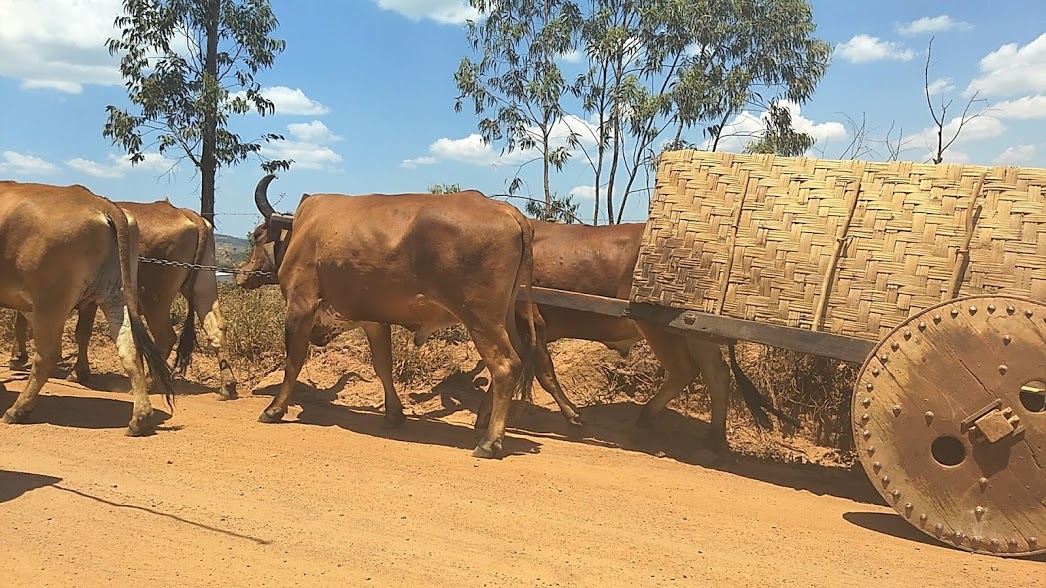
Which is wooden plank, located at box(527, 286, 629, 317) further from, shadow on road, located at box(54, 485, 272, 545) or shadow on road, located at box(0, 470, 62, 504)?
shadow on road, located at box(0, 470, 62, 504)

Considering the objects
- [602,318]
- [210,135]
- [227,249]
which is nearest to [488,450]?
[602,318]

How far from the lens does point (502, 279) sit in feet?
21.3

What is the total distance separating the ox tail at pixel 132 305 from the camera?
6699 millimetres

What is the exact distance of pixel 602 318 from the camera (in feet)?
25.8

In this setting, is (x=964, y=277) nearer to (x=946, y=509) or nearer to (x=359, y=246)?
(x=946, y=509)

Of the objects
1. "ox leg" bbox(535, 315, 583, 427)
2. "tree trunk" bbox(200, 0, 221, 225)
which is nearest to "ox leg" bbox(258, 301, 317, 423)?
"ox leg" bbox(535, 315, 583, 427)

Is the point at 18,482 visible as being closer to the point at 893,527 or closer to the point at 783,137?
the point at 893,527

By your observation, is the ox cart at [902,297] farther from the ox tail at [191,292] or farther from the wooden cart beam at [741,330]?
the ox tail at [191,292]

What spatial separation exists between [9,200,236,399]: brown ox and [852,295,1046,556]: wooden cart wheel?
6.39 meters

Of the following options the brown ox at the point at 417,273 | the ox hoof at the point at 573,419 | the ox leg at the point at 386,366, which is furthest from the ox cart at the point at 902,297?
the ox leg at the point at 386,366

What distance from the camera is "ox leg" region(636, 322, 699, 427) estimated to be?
294 inches

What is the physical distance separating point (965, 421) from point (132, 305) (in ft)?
20.2

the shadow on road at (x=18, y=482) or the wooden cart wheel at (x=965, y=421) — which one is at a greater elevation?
the wooden cart wheel at (x=965, y=421)

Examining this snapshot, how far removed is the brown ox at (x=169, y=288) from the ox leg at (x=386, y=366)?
1856mm
